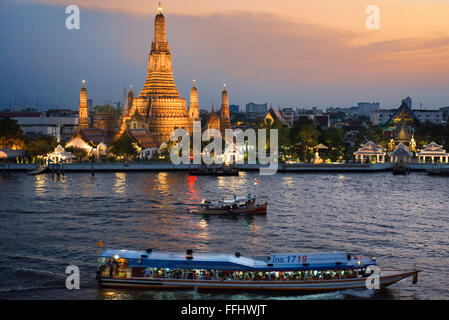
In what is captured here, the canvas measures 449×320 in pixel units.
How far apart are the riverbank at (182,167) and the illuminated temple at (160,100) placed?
2015cm

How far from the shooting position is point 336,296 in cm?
2881

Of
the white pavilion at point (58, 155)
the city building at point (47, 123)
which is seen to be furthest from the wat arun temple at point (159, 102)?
the city building at point (47, 123)

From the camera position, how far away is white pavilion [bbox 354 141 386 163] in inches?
3701

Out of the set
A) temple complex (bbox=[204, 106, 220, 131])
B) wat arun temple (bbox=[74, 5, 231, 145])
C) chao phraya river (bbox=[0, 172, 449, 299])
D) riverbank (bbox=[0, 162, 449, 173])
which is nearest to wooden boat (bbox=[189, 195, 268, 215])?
chao phraya river (bbox=[0, 172, 449, 299])

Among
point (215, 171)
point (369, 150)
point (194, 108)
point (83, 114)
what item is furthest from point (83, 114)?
point (369, 150)

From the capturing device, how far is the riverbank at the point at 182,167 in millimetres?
85625

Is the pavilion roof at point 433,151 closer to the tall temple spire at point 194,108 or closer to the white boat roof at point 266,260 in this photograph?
the tall temple spire at point 194,108

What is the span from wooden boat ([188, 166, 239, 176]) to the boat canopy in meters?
52.9

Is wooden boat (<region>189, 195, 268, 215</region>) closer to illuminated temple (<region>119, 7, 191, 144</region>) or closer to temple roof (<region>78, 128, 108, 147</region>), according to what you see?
temple roof (<region>78, 128, 108, 147</region>)

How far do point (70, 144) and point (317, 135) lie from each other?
122 ft

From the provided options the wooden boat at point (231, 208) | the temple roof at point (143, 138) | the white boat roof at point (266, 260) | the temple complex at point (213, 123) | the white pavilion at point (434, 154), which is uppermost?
the temple complex at point (213, 123)

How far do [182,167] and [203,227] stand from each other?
4299 cm

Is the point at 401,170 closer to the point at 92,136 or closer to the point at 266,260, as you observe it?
the point at 92,136
